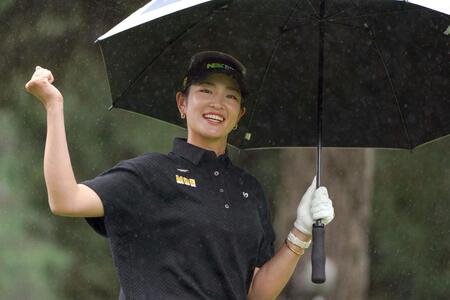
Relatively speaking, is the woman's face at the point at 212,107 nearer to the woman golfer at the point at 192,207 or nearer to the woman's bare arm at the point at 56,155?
the woman golfer at the point at 192,207

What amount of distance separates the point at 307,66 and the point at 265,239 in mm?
850

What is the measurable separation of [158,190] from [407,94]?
132cm

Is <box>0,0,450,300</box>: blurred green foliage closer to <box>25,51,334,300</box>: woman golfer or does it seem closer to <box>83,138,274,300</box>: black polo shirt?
<box>25,51,334,300</box>: woman golfer

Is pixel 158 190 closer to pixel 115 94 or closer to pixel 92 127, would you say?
pixel 115 94

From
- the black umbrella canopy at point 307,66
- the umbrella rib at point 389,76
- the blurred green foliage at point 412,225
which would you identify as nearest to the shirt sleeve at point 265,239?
the black umbrella canopy at point 307,66

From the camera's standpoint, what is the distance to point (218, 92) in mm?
4312

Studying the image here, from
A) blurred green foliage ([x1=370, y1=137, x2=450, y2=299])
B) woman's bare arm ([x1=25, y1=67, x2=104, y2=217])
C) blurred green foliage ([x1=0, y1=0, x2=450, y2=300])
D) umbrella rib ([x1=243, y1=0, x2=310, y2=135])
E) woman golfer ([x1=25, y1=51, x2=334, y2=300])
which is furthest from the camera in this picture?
blurred green foliage ([x1=370, y1=137, x2=450, y2=299])

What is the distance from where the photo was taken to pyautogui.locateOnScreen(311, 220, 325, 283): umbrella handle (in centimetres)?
436

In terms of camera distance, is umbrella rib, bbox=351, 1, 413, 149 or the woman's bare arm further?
umbrella rib, bbox=351, 1, 413, 149

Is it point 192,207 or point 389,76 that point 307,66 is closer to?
point 389,76

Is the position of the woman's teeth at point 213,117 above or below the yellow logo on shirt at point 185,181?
above

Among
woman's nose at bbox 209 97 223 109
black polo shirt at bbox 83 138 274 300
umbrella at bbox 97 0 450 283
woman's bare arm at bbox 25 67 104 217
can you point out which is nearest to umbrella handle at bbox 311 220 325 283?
umbrella at bbox 97 0 450 283

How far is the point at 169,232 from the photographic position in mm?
4012

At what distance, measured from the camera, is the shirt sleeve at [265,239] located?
4.41 m
